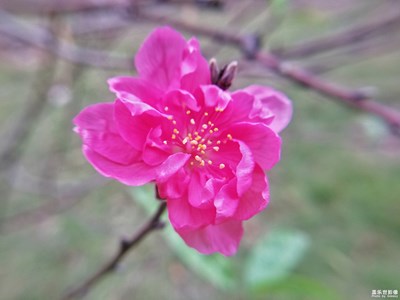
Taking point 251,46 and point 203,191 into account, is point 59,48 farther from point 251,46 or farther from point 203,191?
point 203,191

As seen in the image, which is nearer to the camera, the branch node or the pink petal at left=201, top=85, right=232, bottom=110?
the pink petal at left=201, top=85, right=232, bottom=110

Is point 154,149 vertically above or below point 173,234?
above

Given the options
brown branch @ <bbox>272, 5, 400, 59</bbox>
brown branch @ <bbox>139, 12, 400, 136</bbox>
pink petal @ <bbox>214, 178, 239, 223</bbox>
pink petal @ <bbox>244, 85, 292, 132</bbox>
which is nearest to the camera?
pink petal @ <bbox>214, 178, 239, 223</bbox>

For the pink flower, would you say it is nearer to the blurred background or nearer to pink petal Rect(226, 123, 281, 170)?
pink petal Rect(226, 123, 281, 170)

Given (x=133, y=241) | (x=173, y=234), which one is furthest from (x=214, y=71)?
(x=173, y=234)

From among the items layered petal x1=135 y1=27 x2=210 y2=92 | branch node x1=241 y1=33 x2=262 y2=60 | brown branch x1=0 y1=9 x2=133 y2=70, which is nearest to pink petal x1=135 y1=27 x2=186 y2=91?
layered petal x1=135 y1=27 x2=210 y2=92

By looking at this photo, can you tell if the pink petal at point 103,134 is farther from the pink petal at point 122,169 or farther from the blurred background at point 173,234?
the blurred background at point 173,234

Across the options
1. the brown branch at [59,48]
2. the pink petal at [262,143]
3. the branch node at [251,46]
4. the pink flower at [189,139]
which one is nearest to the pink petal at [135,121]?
the pink flower at [189,139]
